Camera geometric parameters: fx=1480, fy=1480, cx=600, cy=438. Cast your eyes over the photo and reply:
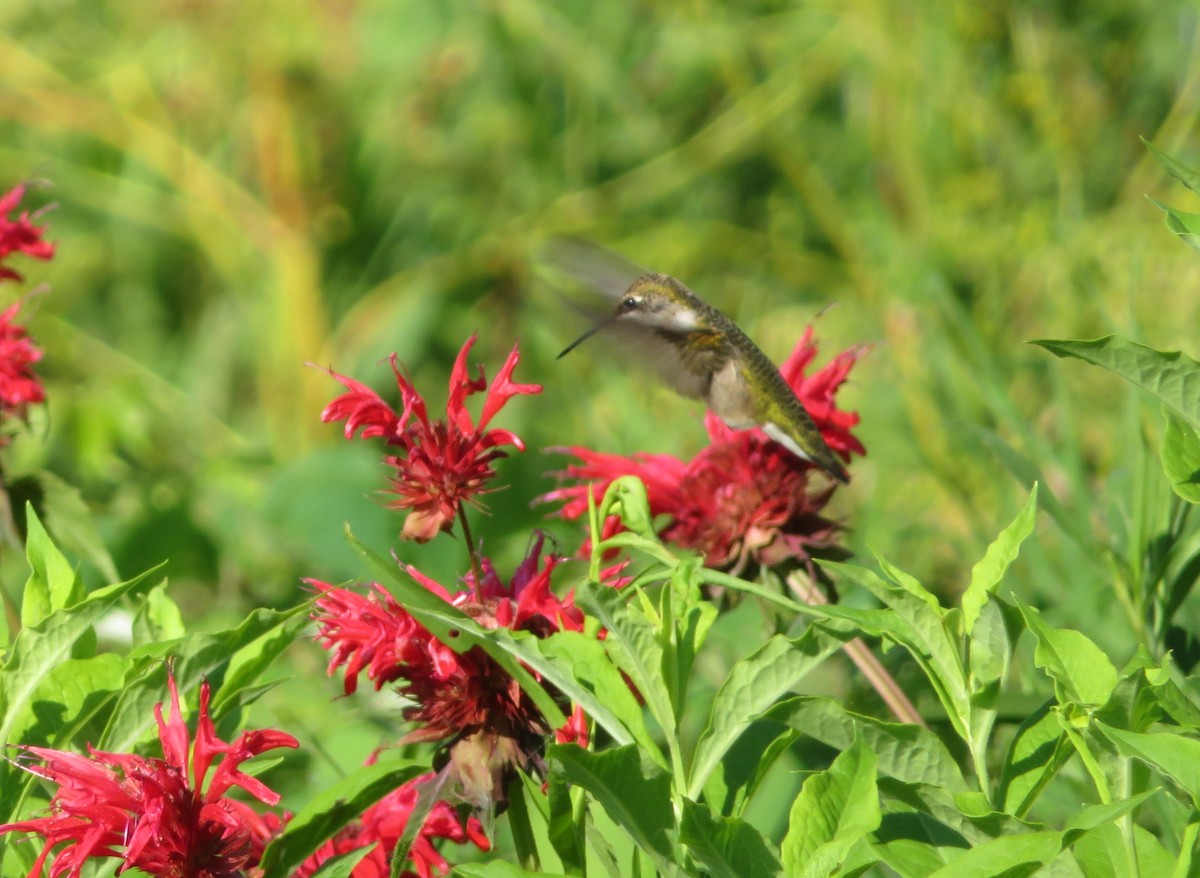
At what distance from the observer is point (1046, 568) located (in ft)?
4.16

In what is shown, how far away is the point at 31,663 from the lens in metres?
0.63

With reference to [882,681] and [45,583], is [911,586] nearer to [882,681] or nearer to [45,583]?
[882,681]

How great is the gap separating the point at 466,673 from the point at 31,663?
0.19m

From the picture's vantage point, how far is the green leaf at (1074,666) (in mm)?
544

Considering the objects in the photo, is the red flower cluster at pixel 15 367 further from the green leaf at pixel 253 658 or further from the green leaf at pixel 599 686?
the green leaf at pixel 599 686

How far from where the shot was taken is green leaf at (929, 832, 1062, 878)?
0.47m

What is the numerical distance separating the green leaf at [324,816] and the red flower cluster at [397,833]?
9cm

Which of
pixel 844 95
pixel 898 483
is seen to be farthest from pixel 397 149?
pixel 898 483

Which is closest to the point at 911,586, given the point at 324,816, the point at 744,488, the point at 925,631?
the point at 925,631

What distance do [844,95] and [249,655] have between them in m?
2.85

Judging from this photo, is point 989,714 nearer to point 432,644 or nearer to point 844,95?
point 432,644

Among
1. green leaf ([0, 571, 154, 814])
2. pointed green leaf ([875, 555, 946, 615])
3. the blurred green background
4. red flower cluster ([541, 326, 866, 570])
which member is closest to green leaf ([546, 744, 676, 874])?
pointed green leaf ([875, 555, 946, 615])

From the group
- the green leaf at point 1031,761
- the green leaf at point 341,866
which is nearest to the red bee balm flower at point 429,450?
the green leaf at point 341,866

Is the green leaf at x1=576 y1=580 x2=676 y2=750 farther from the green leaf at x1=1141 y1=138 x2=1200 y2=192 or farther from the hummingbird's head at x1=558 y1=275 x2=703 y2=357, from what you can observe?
the hummingbird's head at x1=558 y1=275 x2=703 y2=357
